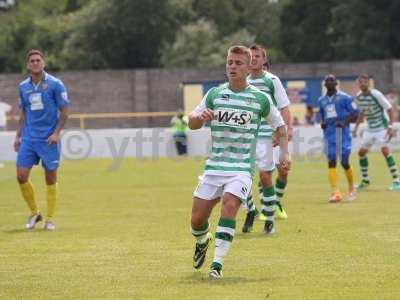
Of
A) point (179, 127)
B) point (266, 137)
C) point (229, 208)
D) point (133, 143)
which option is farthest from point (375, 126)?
point (179, 127)

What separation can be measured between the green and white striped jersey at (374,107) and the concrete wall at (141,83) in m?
27.9

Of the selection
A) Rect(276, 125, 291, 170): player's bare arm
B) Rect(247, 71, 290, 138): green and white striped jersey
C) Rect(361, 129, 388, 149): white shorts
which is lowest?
Rect(361, 129, 388, 149): white shorts

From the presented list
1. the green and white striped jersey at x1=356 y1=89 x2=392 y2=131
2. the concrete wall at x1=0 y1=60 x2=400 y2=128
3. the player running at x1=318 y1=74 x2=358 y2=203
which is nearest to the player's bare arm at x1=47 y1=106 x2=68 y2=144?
the player running at x1=318 y1=74 x2=358 y2=203

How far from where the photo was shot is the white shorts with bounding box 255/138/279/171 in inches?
562

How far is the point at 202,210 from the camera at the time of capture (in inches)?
402

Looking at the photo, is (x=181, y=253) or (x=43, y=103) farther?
(x=43, y=103)

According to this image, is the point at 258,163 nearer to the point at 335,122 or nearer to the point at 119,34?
the point at 335,122

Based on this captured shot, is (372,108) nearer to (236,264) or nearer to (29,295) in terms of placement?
(236,264)

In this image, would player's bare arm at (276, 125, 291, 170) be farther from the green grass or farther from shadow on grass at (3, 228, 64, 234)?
shadow on grass at (3, 228, 64, 234)

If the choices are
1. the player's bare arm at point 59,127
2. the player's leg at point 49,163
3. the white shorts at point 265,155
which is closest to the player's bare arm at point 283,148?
the white shorts at point 265,155

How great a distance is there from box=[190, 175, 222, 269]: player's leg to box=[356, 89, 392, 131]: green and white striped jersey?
12.1m

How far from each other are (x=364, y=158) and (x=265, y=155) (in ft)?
28.1

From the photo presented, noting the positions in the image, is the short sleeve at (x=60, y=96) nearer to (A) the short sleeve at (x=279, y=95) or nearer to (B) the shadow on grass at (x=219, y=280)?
(A) the short sleeve at (x=279, y=95)

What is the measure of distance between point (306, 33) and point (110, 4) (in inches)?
469
